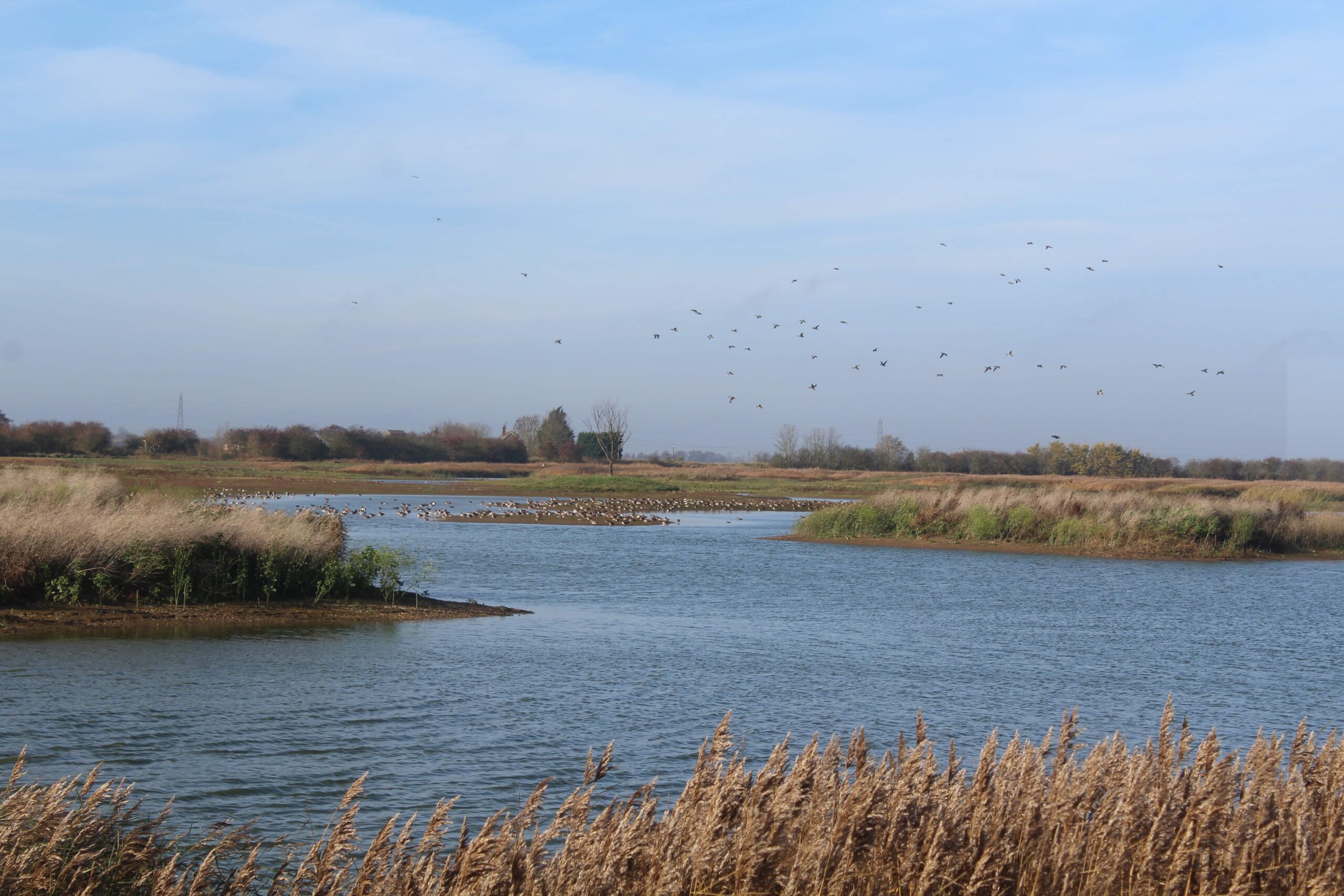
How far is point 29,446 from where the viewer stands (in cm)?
8362

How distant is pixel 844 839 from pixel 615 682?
10358 mm

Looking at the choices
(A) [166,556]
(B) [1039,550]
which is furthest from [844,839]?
(B) [1039,550]

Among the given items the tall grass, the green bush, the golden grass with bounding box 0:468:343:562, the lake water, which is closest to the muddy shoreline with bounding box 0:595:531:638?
the lake water

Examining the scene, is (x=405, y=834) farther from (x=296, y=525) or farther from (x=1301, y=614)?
(x=1301, y=614)

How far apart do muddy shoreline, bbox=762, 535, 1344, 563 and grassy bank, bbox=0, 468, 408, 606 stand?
84.8 feet

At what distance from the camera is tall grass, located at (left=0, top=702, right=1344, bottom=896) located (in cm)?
552

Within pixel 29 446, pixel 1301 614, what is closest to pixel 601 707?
pixel 1301 614

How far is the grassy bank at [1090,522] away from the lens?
141 ft

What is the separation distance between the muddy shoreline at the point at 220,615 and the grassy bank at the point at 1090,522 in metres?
27.2

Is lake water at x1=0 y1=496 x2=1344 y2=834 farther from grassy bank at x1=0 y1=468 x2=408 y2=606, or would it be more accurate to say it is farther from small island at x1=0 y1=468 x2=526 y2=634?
grassy bank at x1=0 y1=468 x2=408 y2=606

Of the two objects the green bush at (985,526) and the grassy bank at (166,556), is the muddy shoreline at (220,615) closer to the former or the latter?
the grassy bank at (166,556)

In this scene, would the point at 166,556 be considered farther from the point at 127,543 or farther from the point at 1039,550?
the point at 1039,550

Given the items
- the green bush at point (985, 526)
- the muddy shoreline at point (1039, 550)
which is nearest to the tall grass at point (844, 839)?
the muddy shoreline at point (1039, 550)

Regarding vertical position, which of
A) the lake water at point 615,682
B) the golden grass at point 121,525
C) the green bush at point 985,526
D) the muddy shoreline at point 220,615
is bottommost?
the lake water at point 615,682
